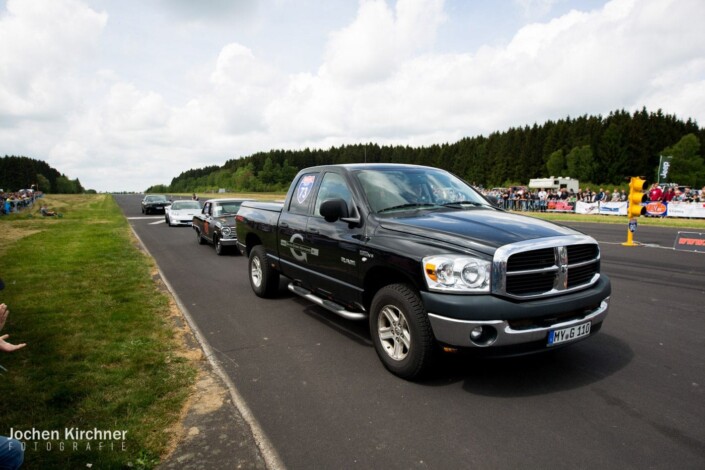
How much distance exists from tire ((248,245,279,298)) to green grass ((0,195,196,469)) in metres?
1.41

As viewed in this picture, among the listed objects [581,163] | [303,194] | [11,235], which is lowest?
[11,235]

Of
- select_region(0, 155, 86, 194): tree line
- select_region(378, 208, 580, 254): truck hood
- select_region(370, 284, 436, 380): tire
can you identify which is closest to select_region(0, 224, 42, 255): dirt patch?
select_region(370, 284, 436, 380): tire

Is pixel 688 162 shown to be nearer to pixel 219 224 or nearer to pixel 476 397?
pixel 219 224

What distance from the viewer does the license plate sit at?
343 centimetres

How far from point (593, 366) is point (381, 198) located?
2701mm

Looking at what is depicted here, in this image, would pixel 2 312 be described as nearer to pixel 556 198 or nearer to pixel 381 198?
pixel 381 198

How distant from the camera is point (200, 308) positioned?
6363mm

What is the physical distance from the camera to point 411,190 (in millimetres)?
4832

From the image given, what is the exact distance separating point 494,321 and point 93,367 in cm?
380

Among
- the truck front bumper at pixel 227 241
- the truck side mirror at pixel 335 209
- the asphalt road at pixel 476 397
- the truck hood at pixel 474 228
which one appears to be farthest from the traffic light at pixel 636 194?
the truck front bumper at pixel 227 241

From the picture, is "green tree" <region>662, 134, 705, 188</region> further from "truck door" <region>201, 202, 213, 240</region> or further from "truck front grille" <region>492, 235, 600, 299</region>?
"truck front grille" <region>492, 235, 600, 299</region>

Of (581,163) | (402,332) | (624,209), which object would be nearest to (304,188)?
(402,332)

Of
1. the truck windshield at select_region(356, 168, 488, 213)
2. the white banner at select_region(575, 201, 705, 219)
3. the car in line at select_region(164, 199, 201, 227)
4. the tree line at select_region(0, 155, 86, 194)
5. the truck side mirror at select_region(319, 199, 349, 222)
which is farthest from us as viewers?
the tree line at select_region(0, 155, 86, 194)

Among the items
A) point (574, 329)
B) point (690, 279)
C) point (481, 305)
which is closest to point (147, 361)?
point (481, 305)
